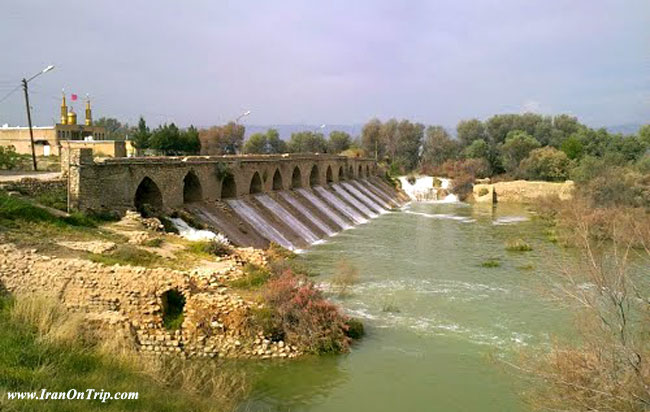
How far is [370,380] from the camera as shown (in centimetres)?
1157

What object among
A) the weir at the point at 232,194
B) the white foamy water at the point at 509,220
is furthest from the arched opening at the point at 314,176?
the white foamy water at the point at 509,220

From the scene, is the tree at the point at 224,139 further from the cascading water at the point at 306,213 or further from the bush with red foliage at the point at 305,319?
the bush with red foliage at the point at 305,319

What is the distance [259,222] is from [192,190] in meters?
3.58

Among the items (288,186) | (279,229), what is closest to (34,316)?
(279,229)

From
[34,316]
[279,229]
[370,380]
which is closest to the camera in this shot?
[34,316]

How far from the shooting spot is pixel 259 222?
85.5 feet

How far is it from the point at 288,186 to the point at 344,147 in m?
49.4

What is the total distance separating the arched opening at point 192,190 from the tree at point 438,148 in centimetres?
5601

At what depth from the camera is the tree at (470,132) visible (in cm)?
7950

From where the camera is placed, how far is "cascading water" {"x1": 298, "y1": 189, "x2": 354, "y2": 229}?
34047mm

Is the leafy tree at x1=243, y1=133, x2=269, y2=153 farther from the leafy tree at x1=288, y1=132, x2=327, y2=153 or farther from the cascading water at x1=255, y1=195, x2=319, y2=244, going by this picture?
the cascading water at x1=255, y1=195, x2=319, y2=244

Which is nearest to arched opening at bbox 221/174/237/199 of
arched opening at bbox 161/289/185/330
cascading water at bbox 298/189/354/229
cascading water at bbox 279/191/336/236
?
cascading water at bbox 279/191/336/236

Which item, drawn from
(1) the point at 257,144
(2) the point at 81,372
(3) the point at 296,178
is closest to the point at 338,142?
(1) the point at 257,144

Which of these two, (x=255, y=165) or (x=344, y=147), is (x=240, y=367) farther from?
(x=344, y=147)
